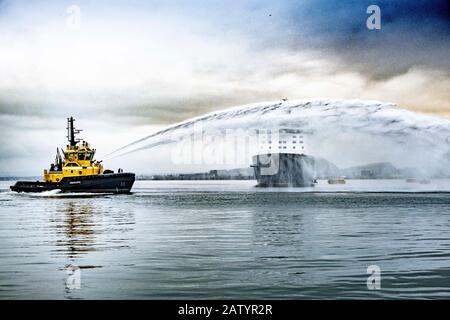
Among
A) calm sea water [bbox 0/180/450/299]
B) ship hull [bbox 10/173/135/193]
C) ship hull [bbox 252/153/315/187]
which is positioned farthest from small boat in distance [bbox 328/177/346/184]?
calm sea water [bbox 0/180/450/299]

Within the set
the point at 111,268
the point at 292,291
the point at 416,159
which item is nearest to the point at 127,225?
the point at 111,268

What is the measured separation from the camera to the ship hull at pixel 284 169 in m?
70.4

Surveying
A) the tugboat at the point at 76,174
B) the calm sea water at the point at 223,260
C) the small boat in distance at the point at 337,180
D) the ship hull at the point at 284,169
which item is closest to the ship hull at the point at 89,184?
the tugboat at the point at 76,174

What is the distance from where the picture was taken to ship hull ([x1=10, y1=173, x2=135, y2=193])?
45981 mm

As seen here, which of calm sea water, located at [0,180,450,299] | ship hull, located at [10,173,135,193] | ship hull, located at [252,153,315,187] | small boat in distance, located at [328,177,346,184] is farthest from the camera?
small boat in distance, located at [328,177,346,184]

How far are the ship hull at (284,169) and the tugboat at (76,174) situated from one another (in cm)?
2787

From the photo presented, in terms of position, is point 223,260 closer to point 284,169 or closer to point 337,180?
point 284,169

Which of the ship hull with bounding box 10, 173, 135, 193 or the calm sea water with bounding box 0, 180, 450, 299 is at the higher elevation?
the ship hull with bounding box 10, 173, 135, 193

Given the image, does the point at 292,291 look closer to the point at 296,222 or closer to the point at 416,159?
the point at 296,222

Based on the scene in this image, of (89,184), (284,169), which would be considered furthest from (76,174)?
(284,169)

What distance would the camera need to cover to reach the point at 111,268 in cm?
926

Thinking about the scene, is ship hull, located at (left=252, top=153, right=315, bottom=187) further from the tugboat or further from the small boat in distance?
the tugboat

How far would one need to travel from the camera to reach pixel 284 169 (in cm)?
7256
